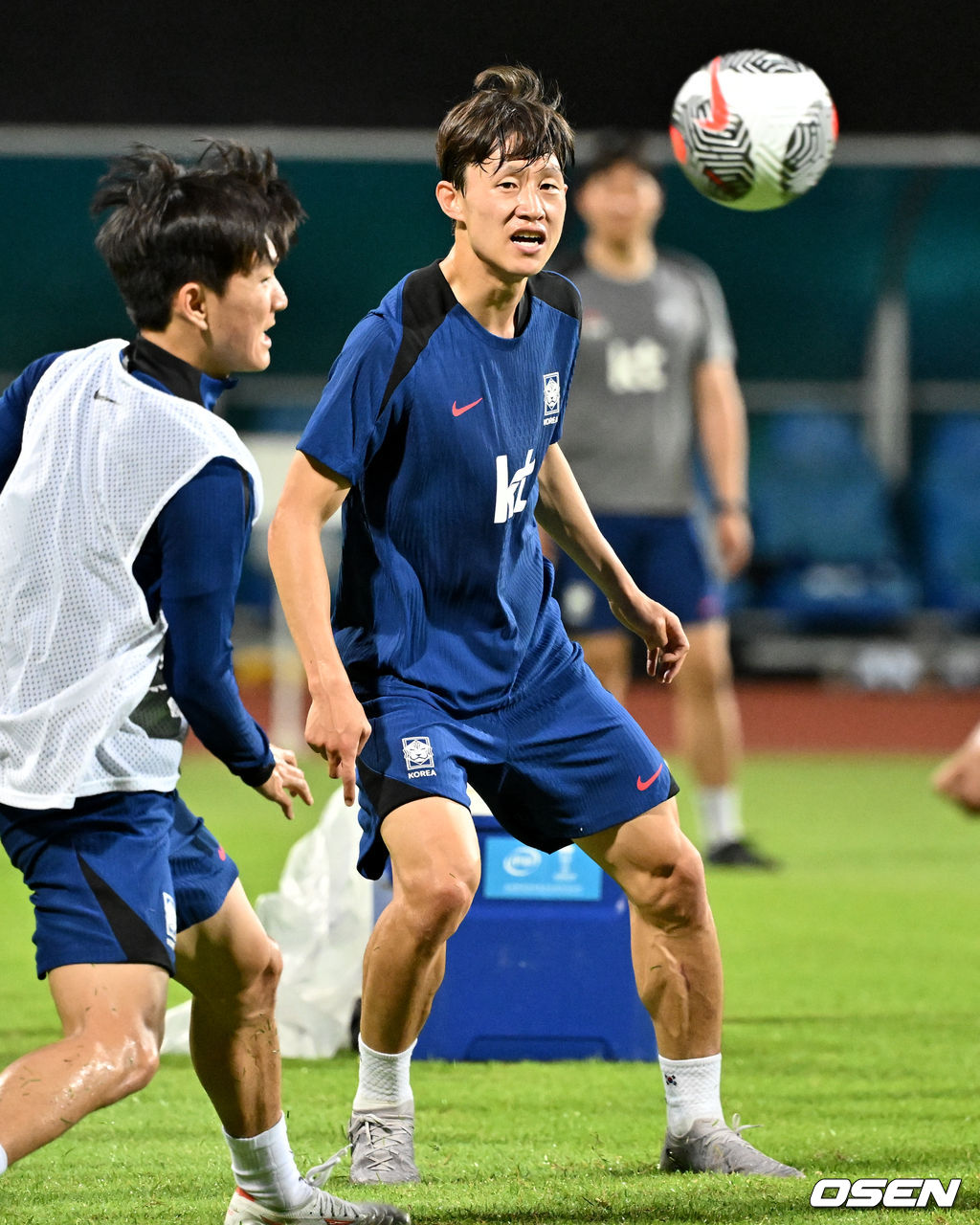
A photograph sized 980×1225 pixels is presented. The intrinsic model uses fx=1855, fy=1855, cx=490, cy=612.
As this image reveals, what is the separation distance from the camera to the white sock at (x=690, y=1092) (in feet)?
12.3

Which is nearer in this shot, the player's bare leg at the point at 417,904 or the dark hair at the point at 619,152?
the player's bare leg at the point at 417,904

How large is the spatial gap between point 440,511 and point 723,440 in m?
4.60

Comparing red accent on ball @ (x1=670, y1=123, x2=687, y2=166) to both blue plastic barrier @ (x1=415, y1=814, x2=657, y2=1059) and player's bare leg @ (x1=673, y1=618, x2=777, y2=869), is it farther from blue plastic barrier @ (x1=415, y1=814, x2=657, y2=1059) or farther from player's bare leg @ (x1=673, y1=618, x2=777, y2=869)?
player's bare leg @ (x1=673, y1=618, x2=777, y2=869)

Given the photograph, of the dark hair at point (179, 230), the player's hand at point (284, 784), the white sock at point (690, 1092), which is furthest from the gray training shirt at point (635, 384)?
the dark hair at point (179, 230)

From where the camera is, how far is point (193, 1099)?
15.0ft

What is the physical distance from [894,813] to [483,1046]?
5.87 meters

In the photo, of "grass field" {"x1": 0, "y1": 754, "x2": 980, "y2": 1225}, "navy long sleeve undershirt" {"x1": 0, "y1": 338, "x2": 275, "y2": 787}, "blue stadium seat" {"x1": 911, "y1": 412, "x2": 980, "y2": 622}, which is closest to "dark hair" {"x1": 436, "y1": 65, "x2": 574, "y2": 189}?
"navy long sleeve undershirt" {"x1": 0, "y1": 338, "x2": 275, "y2": 787}

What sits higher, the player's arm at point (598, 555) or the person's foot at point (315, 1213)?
the player's arm at point (598, 555)

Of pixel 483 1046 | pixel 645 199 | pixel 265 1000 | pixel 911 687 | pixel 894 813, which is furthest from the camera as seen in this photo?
pixel 911 687

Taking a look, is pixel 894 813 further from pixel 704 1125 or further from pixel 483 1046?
pixel 704 1125

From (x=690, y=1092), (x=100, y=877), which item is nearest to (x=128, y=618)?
(x=100, y=877)

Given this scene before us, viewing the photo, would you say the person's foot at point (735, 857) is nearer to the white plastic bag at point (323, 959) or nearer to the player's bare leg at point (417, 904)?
the white plastic bag at point (323, 959)

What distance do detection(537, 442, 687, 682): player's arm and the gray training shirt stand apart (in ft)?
12.7

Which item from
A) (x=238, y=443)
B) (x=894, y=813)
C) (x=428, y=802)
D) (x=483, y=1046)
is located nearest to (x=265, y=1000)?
(x=428, y=802)
